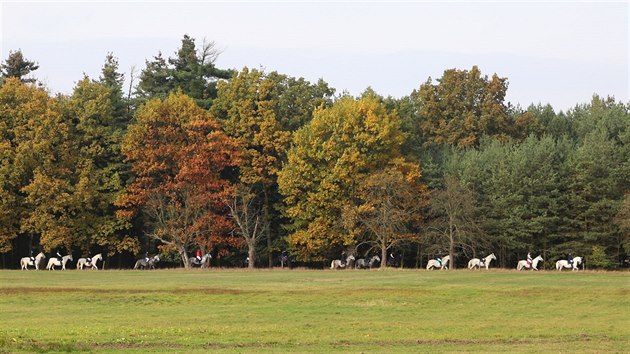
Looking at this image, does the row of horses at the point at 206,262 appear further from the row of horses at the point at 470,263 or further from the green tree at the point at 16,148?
the green tree at the point at 16,148

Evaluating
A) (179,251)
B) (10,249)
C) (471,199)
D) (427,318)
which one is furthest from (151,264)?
(427,318)

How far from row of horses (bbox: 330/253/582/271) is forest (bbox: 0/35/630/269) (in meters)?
1.14

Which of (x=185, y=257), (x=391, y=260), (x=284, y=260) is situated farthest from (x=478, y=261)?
(x=185, y=257)

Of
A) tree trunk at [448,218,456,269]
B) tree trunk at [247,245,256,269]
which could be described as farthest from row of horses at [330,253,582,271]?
tree trunk at [247,245,256,269]

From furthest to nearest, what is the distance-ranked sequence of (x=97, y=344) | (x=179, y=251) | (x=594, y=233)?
(x=179, y=251) → (x=594, y=233) → (x=97, y=344)

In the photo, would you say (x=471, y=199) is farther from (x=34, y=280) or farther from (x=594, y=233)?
(x=34, y=280)

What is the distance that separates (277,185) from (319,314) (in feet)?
161

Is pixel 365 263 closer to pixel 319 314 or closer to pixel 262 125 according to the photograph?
pixel 262 125

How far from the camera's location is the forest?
256 feet

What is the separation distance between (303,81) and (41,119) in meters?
22.9

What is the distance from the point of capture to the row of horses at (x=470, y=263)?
72.0m

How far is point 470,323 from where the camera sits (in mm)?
35188

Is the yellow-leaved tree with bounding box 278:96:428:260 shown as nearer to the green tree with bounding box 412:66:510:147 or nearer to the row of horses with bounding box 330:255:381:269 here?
the row of horses with bounding box 330:255:381:269

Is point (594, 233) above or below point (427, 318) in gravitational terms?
above
